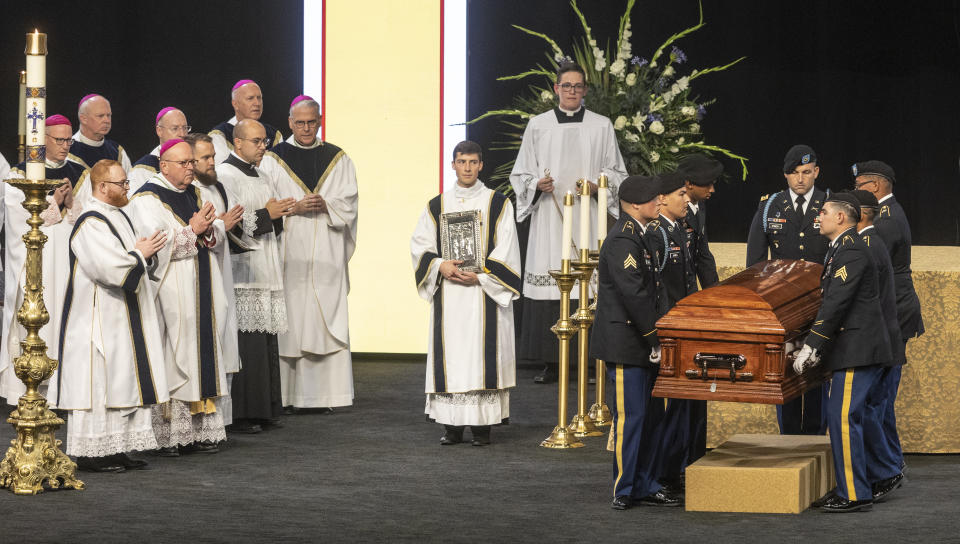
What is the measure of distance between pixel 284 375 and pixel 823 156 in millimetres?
3969

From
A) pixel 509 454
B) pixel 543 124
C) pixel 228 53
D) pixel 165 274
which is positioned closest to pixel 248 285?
pixel 165 274

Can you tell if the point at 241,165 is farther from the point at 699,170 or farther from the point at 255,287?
the point at 699,170

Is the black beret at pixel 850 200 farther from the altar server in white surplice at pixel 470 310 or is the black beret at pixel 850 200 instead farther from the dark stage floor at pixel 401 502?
the altar server in white surplice at pixel 470 310

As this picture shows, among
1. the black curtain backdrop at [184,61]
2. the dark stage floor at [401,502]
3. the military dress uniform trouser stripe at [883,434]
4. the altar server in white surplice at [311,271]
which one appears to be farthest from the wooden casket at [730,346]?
the black curtain backdrop at [184,61]

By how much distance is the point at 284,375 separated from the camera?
8648 mm

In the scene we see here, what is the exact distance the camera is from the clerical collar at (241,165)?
26.6 ft

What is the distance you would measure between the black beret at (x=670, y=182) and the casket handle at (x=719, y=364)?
78 centimetres

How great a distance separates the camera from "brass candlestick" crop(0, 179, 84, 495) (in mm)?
6113

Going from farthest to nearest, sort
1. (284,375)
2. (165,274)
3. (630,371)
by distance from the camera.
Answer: (284,375) → (165,274) → (630,371)

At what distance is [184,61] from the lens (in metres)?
10.7

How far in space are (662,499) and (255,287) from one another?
2.97 m

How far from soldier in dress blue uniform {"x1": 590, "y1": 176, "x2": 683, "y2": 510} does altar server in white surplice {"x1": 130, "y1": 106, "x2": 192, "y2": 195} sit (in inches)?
124

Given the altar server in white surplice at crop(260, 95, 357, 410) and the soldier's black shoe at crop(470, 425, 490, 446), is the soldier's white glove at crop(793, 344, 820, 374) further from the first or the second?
the altar server in white surplice at crop(260, 95, 357, 410)

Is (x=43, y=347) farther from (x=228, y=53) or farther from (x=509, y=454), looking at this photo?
(x=228, y=53)
